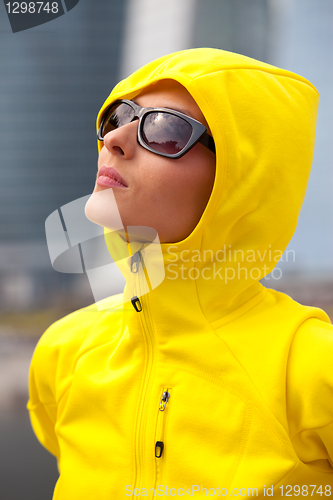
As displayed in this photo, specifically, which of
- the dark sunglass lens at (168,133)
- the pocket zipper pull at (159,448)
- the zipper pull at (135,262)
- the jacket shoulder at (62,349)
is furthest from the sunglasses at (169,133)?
the pocket zipper pull at (159,448)

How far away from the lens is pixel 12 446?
58.8 inches

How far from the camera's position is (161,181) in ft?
1.75

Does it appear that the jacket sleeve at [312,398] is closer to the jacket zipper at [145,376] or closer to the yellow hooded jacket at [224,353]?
the yellow hooded jacket at [224,353]

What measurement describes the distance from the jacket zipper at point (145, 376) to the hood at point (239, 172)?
34 mm

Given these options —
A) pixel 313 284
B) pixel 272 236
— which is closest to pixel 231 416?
pixel 272 236

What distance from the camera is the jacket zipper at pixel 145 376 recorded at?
0.56 meters

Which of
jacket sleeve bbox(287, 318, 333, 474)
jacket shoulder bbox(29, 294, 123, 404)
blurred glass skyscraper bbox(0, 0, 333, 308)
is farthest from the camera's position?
blurred glass skyscraper bbox(0, 0, 333, 308)

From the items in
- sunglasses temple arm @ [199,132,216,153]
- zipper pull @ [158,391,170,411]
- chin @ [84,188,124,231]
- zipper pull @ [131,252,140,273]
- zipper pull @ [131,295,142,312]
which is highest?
sunglasses temple arm @ [199,132,216,153]

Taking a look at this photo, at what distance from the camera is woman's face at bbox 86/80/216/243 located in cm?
54

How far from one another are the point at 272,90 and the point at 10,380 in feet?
5.18

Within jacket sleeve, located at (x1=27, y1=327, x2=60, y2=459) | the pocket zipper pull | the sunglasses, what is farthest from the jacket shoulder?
the sunglasses

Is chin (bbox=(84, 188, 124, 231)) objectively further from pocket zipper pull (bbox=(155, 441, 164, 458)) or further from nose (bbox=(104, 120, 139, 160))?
pocket zipper pull (bbox=(155, 441, 164, 458))

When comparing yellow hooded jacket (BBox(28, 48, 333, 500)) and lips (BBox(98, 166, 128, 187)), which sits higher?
lips (BBox(98, 166, 128, 187))

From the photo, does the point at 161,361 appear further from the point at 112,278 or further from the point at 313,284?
the point at 313,284
